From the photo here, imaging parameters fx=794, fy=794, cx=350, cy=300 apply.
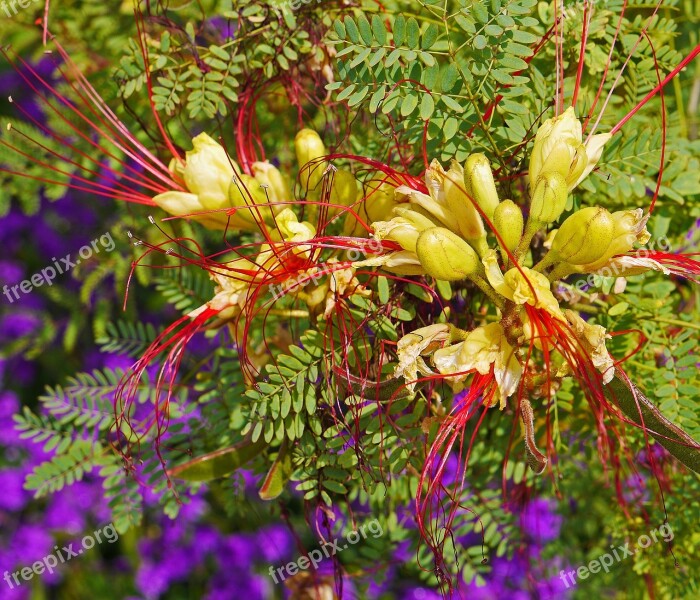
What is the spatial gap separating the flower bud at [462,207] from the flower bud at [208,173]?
0.38m

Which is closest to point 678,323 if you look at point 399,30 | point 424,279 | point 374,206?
point 424,279

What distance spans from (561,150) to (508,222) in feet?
0.39

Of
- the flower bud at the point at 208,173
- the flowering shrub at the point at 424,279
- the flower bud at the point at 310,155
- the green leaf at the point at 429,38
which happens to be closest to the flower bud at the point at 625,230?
the flowering shrub at the point at 424,279

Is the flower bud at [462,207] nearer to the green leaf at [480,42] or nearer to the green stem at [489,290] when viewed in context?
the green stem at [489,290]

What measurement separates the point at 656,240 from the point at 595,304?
0.15 meters

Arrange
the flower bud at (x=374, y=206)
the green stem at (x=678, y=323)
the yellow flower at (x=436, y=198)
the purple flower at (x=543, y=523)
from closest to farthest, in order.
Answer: the yellow flower at (x=436, y=198) → the flower bud at (x=374, y=206) → the green stem at (x=678, y=323) → the purple flower at (x=543, y=523)

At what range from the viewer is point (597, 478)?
67.4 inches

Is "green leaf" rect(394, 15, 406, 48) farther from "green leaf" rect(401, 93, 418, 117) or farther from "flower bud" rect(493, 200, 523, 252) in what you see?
"flower bud" rect(493, 200, 523, 252)

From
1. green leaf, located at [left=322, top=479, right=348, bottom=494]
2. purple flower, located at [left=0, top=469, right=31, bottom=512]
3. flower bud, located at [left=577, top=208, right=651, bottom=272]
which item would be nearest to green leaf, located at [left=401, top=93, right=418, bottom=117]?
flower bud, located at [left=577, top=208, right=651, bottom=272]

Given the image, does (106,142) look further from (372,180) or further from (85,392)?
(372,180)

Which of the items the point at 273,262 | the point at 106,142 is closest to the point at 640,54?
the point at 273,262

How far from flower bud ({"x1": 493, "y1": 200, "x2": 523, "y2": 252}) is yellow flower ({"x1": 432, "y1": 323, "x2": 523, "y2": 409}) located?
12cm

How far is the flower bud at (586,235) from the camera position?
→ 3.35 ft

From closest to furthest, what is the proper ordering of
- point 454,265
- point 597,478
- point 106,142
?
point 454,265, point 597,478, point 106,142
